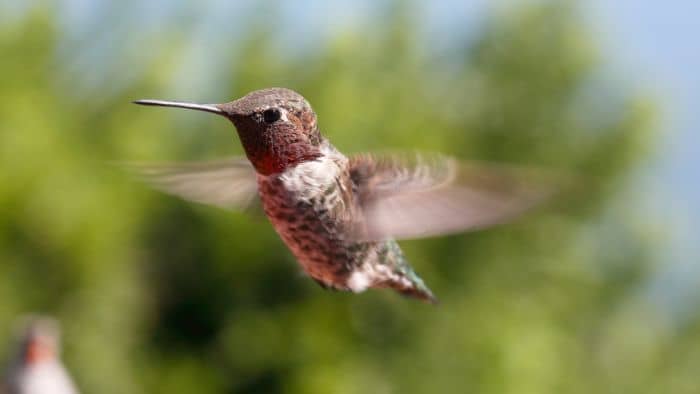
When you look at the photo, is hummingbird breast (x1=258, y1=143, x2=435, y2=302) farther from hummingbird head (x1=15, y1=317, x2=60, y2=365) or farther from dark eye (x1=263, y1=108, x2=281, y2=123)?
hummingbird head (x1=15, y1=317, x2=60, y2=365)

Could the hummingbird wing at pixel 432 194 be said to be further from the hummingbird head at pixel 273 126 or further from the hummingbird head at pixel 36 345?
the hummingbird head at pixel 36 345

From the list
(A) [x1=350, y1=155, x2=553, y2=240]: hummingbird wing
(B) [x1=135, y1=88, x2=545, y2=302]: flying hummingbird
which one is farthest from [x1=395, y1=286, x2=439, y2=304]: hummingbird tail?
(A) [x1=350, y1=155, x2=553, y2=240]: hummingbird wing

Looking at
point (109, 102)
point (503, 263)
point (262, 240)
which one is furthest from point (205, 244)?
point (503, 263)

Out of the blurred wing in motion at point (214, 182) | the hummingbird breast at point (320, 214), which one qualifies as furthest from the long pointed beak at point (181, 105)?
the blurred wing in motion at point (214, 182)

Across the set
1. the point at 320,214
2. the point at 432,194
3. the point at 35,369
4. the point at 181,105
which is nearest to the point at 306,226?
the point at 320,214

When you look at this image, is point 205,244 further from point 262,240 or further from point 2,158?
point 2,158

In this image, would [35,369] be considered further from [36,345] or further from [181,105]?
[181,105]

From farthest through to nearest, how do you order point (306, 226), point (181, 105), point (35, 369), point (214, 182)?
point (35, 369) < point (214, 182) < point (306, 226) < point (181, 105)
